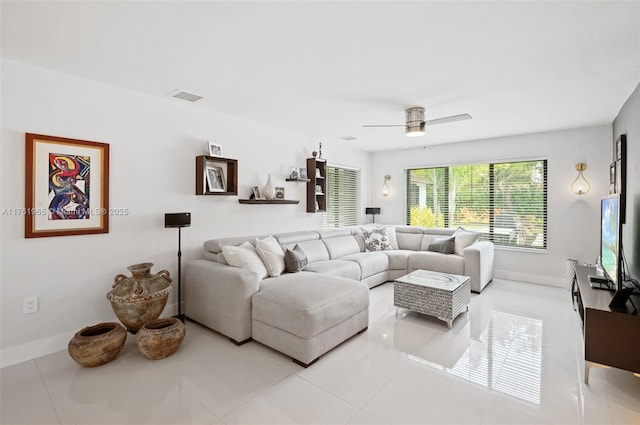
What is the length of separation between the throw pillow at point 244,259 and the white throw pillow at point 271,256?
67 millimetres

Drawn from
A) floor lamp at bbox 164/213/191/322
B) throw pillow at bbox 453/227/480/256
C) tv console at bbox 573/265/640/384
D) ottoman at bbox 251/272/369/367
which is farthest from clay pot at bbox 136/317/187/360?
throw pillow at bbox 453/227/480/256

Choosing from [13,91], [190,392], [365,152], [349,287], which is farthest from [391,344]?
[365,152]

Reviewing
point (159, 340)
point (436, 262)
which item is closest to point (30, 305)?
point (159, 340)

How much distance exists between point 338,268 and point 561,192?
377cm

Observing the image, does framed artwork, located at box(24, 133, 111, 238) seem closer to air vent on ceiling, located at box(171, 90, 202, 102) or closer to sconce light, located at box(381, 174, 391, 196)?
air vent on ceiling, located at box(171, 90, 202, 102)

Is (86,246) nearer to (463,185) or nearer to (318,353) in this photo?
(318,353)

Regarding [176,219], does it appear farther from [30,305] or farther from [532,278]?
[532,278]

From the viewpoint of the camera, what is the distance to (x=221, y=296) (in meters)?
3.10

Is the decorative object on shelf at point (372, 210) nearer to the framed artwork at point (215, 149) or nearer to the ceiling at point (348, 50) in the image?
the ceiling at point (348, 50)

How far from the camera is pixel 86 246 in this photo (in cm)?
299

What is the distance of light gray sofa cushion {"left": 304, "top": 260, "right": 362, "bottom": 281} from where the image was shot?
13.0ft

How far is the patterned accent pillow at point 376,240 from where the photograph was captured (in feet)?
18.0

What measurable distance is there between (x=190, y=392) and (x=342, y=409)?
1061 millimetres

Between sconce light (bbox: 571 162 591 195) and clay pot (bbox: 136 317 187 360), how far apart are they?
5.65m
